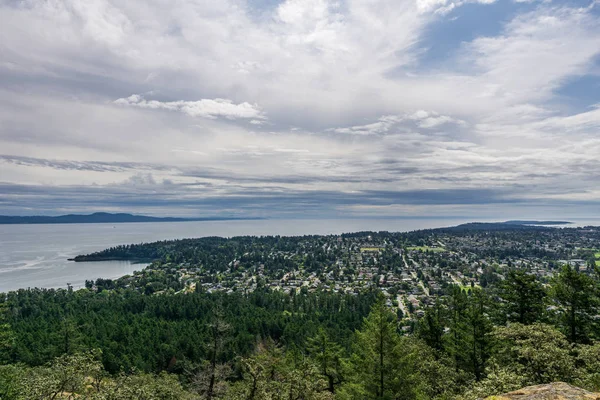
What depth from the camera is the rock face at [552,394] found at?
24.5 ft

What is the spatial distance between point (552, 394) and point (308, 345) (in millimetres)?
32864

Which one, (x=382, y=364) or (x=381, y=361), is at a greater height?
(x=381, y=361)

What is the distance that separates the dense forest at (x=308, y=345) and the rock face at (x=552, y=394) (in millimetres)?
828

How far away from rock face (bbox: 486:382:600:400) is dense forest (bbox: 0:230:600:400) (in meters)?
0.83

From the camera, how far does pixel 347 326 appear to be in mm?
57688

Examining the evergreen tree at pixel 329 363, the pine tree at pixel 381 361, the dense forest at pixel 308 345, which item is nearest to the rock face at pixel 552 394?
the dense forest at pixel 308 345

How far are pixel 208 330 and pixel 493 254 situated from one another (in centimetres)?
14639

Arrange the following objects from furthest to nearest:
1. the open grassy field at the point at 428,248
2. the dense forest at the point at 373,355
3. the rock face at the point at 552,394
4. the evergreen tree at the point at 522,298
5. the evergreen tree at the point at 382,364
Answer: the open grassy field at the point at 428,248 < the evergreen tree at the point at 522,298 < the evergreen tree at the point at 382,364 < the dense forest at the point at 373,355 < the rock face at the point at 552,394

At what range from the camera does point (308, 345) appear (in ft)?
124

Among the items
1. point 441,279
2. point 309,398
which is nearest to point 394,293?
point 441,279

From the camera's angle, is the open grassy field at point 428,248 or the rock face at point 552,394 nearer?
the rock face at point 552,394

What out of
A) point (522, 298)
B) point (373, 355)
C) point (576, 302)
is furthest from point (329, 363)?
point (576, 302)

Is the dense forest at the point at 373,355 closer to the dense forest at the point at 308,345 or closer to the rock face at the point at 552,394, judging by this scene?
the dense forest at the point at 308,345

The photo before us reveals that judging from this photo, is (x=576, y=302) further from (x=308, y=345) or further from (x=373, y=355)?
(x=308, y=345)
